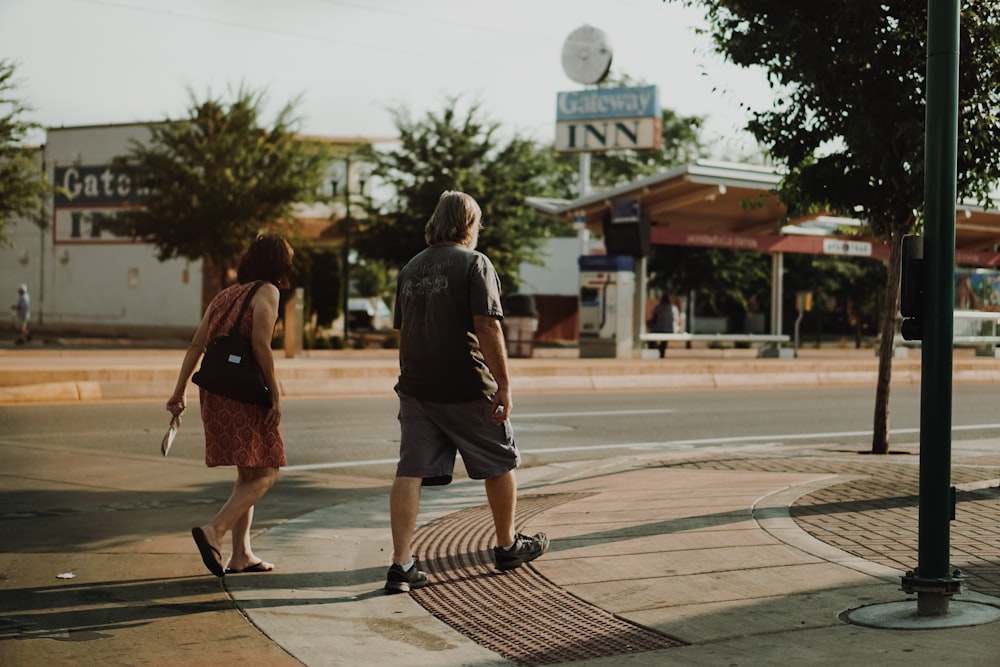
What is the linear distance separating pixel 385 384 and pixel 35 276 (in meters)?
35.2

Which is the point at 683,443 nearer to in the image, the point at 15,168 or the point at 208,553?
the point at 208,553

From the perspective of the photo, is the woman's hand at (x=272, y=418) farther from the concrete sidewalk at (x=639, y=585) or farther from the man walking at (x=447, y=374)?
the concrete sidewalk at (x=639, y=585)

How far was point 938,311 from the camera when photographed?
5285 mm

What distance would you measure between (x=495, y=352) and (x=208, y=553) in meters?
1.63

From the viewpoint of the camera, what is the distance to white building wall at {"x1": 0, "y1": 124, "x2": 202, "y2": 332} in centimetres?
4731

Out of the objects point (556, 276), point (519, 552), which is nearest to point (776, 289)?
point (556, 276)

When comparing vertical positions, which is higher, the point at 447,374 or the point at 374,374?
the point at 447,374

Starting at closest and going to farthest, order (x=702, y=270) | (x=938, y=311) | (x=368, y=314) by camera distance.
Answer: (x=938, y=311), (x=702, y=270), (x=368, y=314)

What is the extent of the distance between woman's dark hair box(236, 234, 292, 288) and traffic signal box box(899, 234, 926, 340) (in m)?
2.90

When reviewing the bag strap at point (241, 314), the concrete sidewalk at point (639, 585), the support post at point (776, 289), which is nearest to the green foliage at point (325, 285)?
the support post at point (776, 289)

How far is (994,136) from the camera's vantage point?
34.4ft

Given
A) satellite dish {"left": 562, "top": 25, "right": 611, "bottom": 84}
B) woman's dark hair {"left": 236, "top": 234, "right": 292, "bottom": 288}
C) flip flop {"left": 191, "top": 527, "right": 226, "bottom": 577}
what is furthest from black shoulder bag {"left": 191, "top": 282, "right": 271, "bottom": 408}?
satellite dish {"left": 562, "top": 25, "right": 611, "bottom": 84}

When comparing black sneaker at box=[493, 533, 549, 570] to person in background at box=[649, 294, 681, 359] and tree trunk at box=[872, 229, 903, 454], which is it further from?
person in background at box=[649, 294, 681, 359]

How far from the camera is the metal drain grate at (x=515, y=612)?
5.05 m
